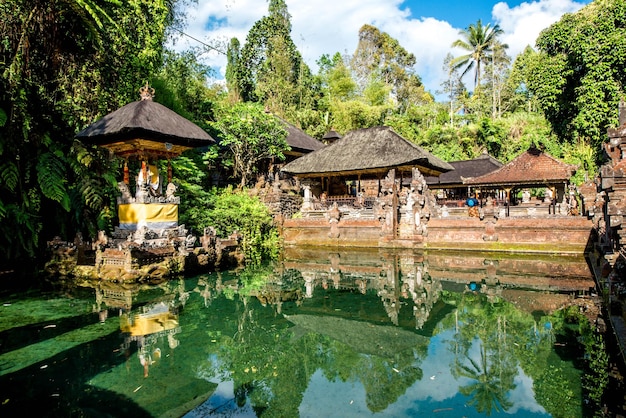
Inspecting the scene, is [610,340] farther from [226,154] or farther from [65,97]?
[226,154]

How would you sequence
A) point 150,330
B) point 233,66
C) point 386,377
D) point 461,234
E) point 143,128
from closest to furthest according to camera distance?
point 386,377 → point 150,330 → point 143,128 → point 461,234 → point 233,66

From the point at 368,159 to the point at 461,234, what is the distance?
6.41 meters

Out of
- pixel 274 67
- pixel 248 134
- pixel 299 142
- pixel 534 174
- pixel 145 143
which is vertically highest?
pixel 274 67

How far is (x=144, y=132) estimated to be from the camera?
394 inches

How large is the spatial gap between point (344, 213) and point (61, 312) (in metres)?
12.4

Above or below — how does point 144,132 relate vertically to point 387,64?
below

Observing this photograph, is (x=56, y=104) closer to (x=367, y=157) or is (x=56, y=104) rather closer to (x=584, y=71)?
(x=367, y=157)

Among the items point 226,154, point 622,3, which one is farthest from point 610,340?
point 622,3

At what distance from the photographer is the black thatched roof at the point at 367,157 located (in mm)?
19281

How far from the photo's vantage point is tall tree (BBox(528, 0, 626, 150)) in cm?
2048

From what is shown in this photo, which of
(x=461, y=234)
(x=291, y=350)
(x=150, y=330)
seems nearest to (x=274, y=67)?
(x=461, y=234)

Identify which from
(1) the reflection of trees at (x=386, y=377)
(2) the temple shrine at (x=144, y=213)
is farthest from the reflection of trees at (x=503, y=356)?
(2) the temple shrine at (x=144, y=213)

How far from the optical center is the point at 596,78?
69.2 feet

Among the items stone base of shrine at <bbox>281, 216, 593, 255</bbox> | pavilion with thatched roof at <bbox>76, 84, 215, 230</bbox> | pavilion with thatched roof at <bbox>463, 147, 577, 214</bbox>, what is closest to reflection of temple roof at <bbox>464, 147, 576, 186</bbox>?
pavilion with thatched roof at <bbox>463, 147, 577, 214</bbox>
